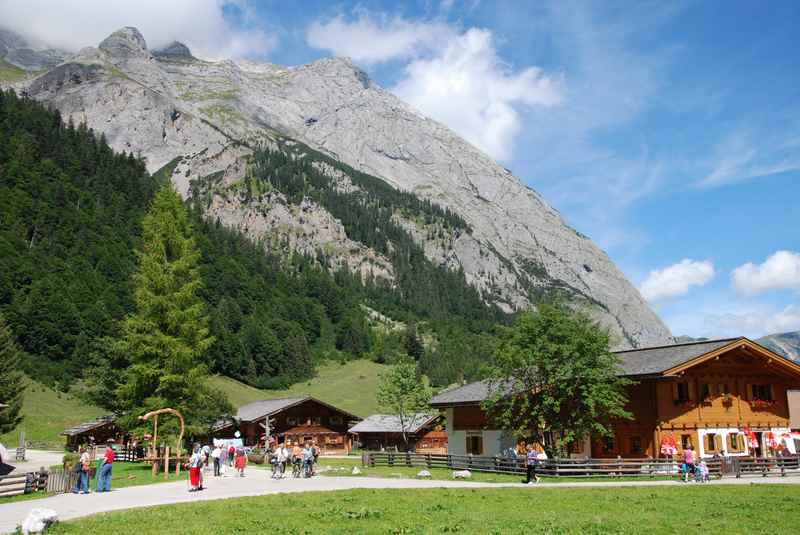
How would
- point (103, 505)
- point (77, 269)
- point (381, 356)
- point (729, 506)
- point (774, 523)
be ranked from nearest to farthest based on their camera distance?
point (774, 523), point (729, 506), point (103, 505), point (77, 269), point (381, 356)

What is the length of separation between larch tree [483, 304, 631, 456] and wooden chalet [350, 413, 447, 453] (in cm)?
3454

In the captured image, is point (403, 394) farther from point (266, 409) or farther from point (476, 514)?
point (476, 514)

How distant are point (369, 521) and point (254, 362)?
12753cm

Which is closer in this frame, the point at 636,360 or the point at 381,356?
the point at 636,360

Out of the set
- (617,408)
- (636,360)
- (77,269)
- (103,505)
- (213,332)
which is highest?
(77,269)

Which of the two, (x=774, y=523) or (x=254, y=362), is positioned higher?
(x=254, y=362)

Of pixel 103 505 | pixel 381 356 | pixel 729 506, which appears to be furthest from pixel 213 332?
pixel 729 506

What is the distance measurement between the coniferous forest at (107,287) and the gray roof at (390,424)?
32832mm

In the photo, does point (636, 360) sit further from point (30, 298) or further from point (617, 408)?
point (30, 298)

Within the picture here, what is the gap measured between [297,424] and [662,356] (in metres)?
47.5

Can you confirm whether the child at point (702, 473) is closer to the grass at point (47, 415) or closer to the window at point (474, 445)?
the window at point (474, 445)

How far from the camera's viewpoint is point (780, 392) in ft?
145

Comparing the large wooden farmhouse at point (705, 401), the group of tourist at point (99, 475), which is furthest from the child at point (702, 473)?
the group of tourist at point (99, 475)

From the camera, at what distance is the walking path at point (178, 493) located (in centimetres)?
2120
